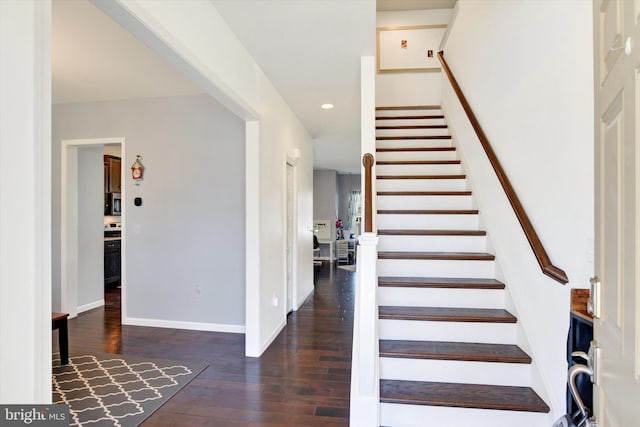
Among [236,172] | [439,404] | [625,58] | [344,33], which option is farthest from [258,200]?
[625,58]

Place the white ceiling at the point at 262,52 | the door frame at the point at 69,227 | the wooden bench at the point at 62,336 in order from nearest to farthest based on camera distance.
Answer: the white ceiling at the point at 262,52, the wooden bench at the point at 62,336, the door frame at the point at 69,227

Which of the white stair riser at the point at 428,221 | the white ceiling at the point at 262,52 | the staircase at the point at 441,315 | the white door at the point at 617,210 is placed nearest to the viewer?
the white door at the point at 617,210

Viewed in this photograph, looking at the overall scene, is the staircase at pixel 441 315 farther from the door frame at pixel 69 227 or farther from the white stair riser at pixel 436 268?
the door frame at pixel 69 227

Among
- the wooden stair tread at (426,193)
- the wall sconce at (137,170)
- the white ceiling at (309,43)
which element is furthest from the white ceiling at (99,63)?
the wooden stair tread at (426,193)

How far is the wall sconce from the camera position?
4.04m

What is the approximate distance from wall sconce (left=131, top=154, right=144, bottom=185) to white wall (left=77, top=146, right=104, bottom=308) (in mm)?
1083

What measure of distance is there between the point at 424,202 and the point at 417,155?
2.97 ft

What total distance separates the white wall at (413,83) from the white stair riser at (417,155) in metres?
1.96

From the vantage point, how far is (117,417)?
2180 millimetres

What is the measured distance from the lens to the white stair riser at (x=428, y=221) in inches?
124

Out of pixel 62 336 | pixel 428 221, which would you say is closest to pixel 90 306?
pixel 62 336

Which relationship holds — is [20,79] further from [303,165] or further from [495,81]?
[303,165]

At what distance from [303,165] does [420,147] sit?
1.94m

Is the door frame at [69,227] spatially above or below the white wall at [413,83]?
below
